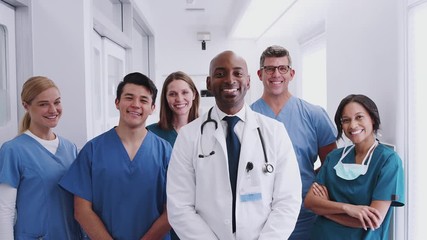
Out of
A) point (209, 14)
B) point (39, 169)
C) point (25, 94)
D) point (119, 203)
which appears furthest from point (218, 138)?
point (209, 14)

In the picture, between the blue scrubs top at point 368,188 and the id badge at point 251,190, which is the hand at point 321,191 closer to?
the blue scrubs top at point 368,188

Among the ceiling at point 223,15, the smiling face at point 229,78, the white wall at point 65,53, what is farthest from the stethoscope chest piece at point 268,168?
the ceiling at point 223,15

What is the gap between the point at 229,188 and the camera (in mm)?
1299

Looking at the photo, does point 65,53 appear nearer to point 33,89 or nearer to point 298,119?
point 33,89

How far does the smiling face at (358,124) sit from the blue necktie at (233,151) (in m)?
0.58

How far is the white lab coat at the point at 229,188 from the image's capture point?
1.29 meters

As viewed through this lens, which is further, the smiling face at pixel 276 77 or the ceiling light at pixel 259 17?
the ceiling light at pixel 259 17

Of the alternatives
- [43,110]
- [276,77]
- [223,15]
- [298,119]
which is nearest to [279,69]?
[276,77]

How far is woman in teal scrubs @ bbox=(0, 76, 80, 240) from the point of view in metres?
1.48

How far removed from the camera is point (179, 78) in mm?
2197

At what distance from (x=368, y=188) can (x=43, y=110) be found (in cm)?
143

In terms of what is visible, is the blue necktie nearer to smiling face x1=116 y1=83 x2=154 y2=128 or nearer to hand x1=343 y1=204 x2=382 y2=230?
smiling face x1=116 y1=83 x2=154 y2=128

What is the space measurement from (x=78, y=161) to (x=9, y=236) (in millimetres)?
381

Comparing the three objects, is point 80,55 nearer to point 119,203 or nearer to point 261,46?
point 119,203
